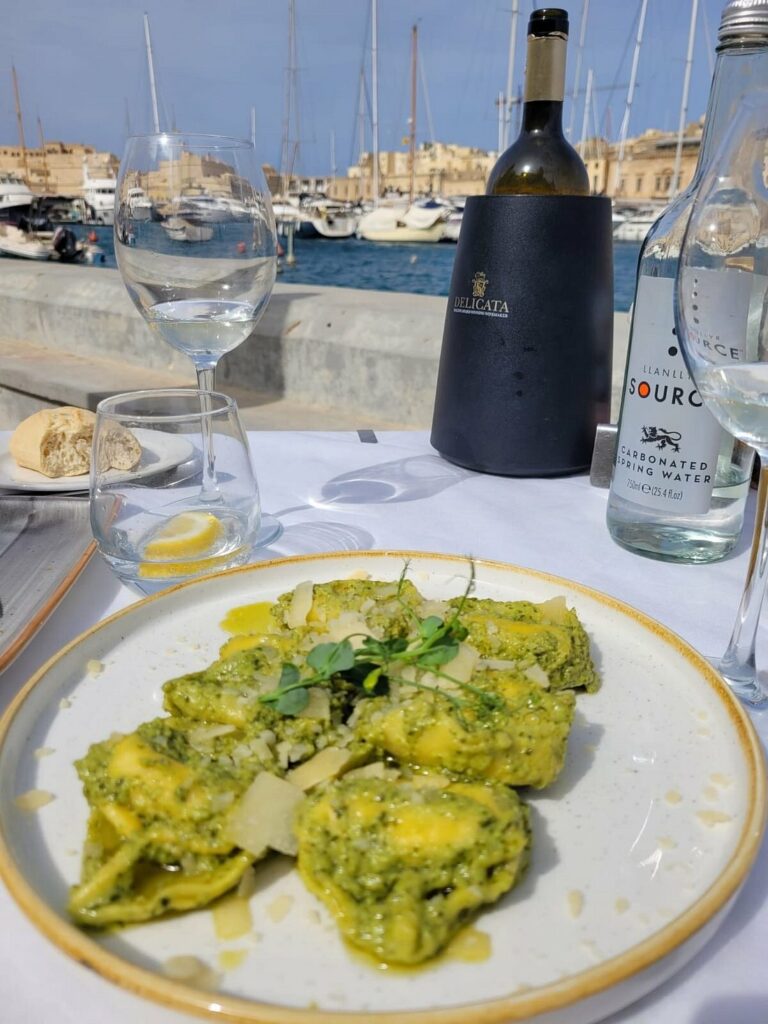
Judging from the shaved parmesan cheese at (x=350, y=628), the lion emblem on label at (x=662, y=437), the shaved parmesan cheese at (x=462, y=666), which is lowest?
the shaved parmesan cheese at (x=350, y=628)

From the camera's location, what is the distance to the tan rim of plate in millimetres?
718

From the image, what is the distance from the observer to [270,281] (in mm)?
1180

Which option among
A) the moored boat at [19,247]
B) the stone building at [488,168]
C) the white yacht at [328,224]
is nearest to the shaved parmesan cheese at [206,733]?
the moored boat at [19,247]

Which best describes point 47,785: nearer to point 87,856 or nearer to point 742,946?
point 87,856

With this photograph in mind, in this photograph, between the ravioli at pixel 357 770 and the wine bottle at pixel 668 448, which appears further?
the wine bottle at pixel 668 448

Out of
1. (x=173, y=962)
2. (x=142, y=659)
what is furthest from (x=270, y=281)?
(x=173, y=962)

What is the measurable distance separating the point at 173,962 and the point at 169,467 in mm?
728

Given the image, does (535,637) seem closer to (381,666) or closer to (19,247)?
(381,666)

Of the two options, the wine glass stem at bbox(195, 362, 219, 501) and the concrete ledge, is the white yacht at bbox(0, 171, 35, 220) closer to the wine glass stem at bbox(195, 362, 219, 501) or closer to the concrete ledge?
the concrete ledge

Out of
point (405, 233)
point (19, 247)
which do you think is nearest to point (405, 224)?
point (405, 233)

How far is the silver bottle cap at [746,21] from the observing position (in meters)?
0.73

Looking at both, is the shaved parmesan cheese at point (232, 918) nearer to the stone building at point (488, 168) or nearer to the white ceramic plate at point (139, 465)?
the white ceramic plate at point (139, 465)

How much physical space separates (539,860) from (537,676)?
0.58 feet

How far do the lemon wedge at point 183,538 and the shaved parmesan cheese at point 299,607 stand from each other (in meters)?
0.21
